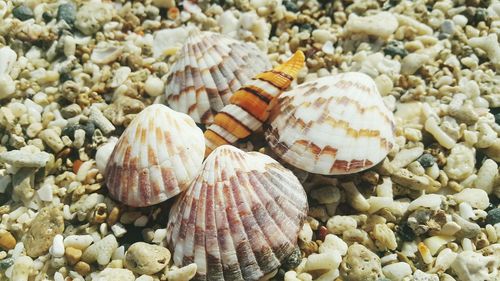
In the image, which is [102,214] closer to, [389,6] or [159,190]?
[159,190]

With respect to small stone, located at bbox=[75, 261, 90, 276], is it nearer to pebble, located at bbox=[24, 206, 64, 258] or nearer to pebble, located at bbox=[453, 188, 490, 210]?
pebble, located at bbox=[24, 206, 64, 258]

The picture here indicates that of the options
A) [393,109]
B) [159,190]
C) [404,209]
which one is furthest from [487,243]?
[159,190]

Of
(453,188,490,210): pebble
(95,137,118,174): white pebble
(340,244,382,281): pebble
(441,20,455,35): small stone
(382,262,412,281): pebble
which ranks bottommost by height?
(382,262,412,281): pebble

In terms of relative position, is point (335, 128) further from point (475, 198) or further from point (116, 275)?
point (116, 275)

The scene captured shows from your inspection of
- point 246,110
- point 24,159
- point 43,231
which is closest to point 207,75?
point 246,110

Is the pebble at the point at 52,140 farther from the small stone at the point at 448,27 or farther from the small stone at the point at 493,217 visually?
the small stone at the point at 448,27

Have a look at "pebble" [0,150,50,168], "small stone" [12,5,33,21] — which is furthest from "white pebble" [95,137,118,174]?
"small stone" [12,5,33,21]

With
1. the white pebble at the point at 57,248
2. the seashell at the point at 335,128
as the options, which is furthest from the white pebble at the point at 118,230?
the seashell at the point at 335,128

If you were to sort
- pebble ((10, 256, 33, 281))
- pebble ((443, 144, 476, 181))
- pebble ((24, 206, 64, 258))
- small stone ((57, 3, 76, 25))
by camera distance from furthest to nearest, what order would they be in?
1. small stone ((57, 3, 76, 25))
2. pebble ((443, 144, 476, 181))
3. pebble ((24, 206, 64, 258))
4. pebble ((10, 256, 33, 281))
